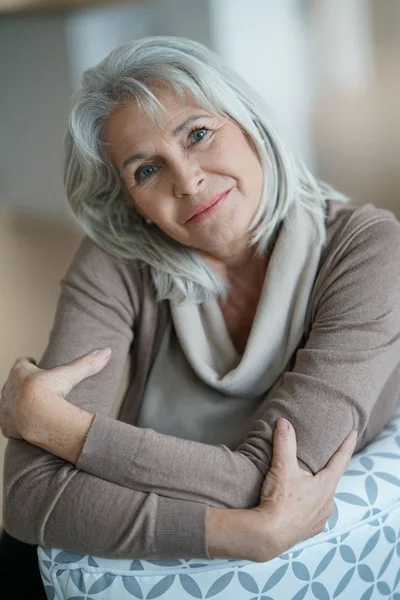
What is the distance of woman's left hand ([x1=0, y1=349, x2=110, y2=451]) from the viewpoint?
1151 millimetres

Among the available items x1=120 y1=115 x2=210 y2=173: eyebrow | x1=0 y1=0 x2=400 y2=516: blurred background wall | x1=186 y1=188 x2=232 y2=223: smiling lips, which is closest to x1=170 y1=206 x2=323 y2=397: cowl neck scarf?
x1=186 y1=188 x2=232 y2=223: smiling lips

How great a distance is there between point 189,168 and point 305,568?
2.37 ft

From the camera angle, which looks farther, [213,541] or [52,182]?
[52,182]

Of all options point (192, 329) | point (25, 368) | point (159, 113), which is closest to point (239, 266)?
point (192, 329)

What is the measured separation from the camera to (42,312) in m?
2.48

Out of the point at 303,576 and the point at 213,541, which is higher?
the point at 213,541

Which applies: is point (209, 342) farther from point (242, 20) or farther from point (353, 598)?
point (242, 20)

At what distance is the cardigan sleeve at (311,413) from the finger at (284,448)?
2 centimetres

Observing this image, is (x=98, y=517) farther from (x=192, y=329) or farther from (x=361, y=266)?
(x=361, y=266)


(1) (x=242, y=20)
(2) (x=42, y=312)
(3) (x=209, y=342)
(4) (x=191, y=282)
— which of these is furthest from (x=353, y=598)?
(1) (x=242, y=20)

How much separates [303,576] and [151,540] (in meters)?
0.27

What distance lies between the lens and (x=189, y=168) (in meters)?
1.25

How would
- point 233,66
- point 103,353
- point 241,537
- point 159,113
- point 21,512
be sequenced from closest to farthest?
point 241,537 < point 21,512 < point 159,113 < point 103,353 < point 233,66

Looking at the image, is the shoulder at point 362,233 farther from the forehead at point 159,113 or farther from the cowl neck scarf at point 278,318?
the forehead at point 159,113
